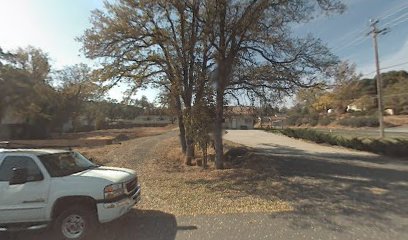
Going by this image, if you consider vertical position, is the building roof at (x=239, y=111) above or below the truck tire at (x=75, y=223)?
above

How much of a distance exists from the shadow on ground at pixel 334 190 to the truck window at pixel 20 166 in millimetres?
5086

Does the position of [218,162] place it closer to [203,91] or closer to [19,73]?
[203,91]

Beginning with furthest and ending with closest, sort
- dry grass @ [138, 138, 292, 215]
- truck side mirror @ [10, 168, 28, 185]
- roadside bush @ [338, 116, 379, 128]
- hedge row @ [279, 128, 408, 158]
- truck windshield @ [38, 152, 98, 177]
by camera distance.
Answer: roadside bush @ [338, 116, 379, 128] → hedge row @ [279, 128, 408, 158] → dry grass @ [138, 138, 292, 215] → truck windshield @ [38, 152, 98, 177] → truck side mirror @ [10, 168, 28, 185]

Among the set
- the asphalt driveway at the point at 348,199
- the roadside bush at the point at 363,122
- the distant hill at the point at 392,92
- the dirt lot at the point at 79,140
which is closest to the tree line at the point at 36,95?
the dirt lot at the point at 79,140

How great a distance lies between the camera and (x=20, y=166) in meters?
7.00

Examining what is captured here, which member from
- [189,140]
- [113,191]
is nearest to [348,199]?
[113,191]

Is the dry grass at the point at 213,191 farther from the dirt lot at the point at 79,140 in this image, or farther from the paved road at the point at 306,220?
the dirt lot at the point at 79,140

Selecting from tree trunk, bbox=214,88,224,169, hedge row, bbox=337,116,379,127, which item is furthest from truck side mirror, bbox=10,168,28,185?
hedge row, bbox=337,116,379,127

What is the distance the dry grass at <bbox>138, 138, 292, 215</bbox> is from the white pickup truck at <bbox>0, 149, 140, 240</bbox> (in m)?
2.25

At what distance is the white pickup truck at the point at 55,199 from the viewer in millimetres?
6633

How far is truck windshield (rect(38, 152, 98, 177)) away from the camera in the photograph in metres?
7.09

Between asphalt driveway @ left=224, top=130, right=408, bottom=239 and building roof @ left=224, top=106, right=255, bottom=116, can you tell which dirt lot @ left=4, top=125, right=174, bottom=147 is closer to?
building roof @ left=224, top=106, right=255, bottom=116

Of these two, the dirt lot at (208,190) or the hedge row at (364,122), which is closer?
the dirt lot at (208,190)

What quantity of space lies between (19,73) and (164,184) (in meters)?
31.3
